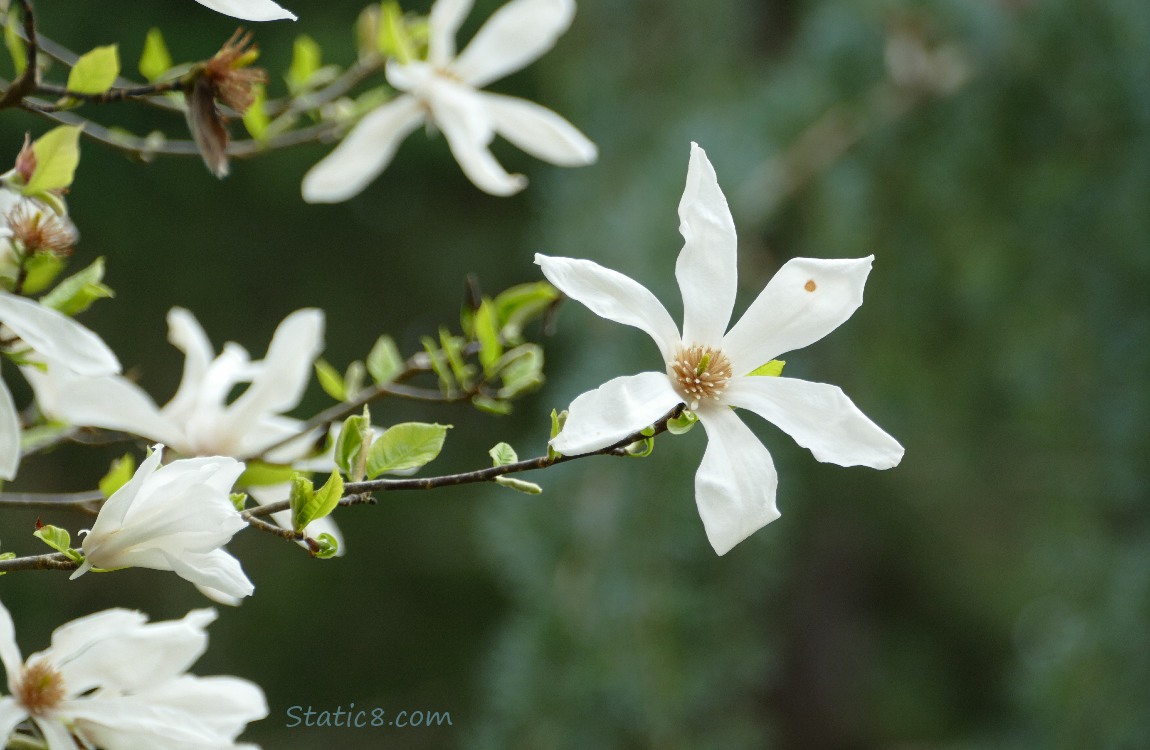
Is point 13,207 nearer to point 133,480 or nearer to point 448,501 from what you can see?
point 133,480

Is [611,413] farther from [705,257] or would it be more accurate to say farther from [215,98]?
[215,98]

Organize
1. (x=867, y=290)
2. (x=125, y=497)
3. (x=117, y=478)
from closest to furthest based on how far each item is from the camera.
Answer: (x=125, y=497) → (x=117, y=478) → (x=867, y=290)

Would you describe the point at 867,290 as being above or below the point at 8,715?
above

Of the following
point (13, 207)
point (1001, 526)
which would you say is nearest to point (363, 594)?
point (1001, 526)

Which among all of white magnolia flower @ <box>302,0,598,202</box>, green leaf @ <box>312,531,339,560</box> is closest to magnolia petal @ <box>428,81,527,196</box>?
white magnolia flower @ <box>302,0,598,202</box>

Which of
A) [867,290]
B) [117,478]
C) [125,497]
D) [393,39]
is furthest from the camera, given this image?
[867,290]

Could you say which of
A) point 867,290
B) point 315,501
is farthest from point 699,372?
point 867,290

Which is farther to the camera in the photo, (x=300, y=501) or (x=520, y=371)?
(x=520, y=371)
